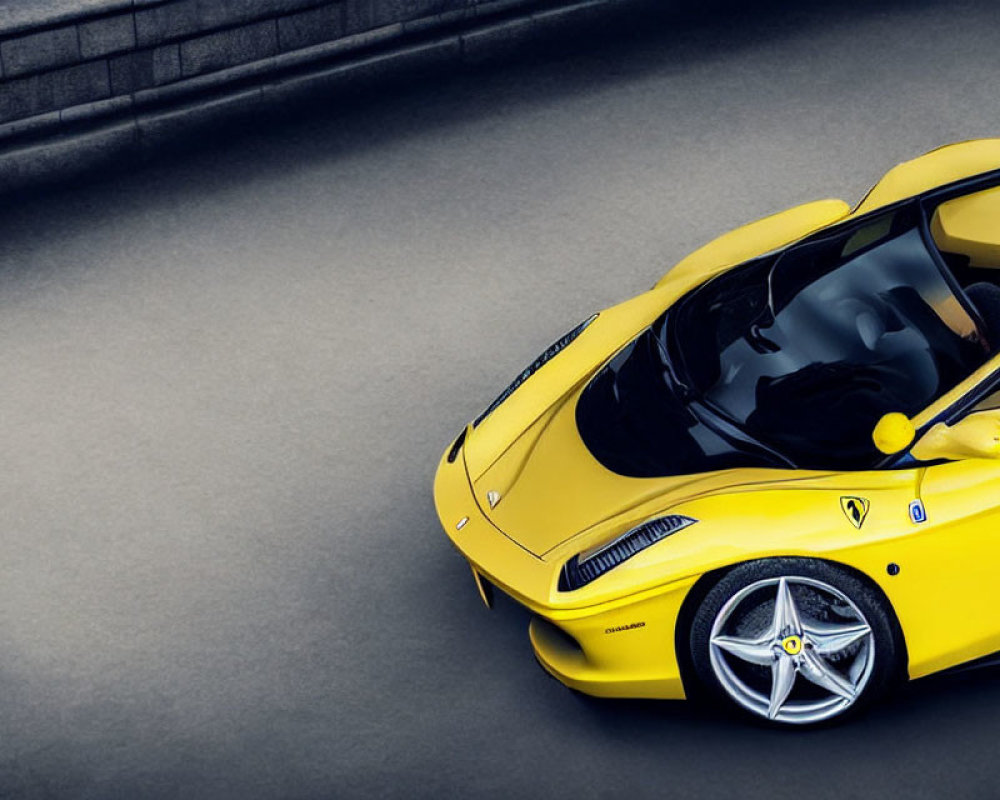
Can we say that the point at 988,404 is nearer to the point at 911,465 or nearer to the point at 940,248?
the point at 911,465

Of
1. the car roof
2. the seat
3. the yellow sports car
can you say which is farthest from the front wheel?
the car roof

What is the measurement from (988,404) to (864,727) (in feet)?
3.75

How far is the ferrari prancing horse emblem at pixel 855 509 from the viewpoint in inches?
204

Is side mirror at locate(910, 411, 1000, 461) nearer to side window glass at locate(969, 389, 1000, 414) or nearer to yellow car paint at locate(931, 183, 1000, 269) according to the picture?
side window glass at locate(969, 389, 1000, 414)

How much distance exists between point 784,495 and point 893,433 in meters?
0.39

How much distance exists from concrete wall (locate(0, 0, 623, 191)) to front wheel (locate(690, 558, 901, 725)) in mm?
4769

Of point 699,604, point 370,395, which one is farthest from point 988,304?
point 370,395

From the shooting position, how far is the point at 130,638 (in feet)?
20.1

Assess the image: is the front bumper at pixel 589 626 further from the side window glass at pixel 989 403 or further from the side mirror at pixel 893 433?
the side window glass at pixel 989 403

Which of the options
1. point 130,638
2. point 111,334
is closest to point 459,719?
point 130,638

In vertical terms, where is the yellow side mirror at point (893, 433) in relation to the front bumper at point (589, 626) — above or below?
above

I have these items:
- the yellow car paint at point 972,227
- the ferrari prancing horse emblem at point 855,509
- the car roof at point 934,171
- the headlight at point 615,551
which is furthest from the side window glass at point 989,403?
the car roof at point 934,171

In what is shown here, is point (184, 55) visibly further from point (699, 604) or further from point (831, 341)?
point (699, 604)

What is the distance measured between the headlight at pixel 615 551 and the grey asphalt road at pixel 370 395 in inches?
23.3
